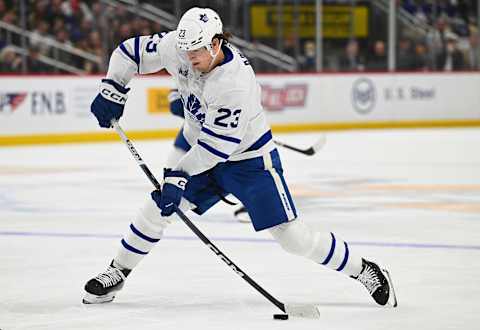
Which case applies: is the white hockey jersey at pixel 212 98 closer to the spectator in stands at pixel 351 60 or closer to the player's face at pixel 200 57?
the player's face at pixel 200 57

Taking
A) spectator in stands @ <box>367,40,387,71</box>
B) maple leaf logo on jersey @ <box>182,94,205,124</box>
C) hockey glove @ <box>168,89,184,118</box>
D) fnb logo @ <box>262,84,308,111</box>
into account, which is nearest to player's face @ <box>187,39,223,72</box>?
maple leaf logo on jersey @ <box>182,94,205,124</box>

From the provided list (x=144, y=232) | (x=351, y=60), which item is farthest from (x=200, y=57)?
(x=351, y=60)

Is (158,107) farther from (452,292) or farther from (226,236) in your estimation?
(452,292)

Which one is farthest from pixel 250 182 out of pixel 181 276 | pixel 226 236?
pixel 226 236

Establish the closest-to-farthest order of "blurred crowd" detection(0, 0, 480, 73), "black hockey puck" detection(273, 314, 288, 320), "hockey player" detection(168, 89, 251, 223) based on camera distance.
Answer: "black hockey puck" detection(273, 314, 288, 320), "hockey player" detection(168, 89, 251, 223), "blurred crowd" detection(0, 0, 480, 73)

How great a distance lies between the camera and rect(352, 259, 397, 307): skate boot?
4.24 m

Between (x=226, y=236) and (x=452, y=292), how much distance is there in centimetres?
195

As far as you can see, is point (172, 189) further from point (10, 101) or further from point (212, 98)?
point (10, 101)

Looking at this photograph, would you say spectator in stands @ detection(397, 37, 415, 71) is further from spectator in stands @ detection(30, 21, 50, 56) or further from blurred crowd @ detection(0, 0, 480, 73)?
spectator in stands @ detection(30, 21, 50, 56)

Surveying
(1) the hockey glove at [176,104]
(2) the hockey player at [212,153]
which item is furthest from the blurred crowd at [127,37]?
(2) the hockey player at [212,153]

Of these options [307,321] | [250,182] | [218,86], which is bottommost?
[307,321]

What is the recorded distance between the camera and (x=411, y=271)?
505 cm

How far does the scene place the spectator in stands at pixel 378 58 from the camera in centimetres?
1655

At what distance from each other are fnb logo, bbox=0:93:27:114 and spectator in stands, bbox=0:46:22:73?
1.07 feet
